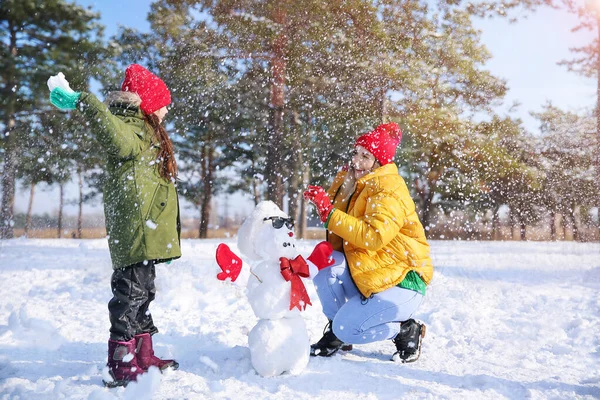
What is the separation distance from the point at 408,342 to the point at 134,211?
173 cm

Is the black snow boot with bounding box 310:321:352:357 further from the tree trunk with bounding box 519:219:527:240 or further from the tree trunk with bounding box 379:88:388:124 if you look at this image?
the tree trunk with bounding box 519:219:527:240

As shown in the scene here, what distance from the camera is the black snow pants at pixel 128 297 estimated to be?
7.79 feet

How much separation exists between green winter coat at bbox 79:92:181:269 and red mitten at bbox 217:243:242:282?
29 cm

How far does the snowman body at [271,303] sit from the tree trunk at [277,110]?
4.75 meters

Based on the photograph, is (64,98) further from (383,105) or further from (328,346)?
(383,105)

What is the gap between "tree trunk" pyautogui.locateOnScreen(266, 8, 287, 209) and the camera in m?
7.31

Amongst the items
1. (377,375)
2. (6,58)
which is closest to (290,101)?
(377,375)

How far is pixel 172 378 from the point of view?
93.6 inches

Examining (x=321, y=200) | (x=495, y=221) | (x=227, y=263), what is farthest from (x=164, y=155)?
(x=495, y=221)

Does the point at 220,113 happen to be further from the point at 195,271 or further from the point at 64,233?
the point at 64,233

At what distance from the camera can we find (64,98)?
220 centimetres

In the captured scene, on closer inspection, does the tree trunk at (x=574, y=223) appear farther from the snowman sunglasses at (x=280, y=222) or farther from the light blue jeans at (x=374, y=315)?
the snowman sunglasses at (x=280, y=222)

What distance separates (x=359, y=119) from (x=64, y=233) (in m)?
16.9

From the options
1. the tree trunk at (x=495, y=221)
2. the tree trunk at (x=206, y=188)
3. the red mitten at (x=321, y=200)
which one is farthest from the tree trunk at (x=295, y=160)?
the tree trunk at (x=495, y=221)
